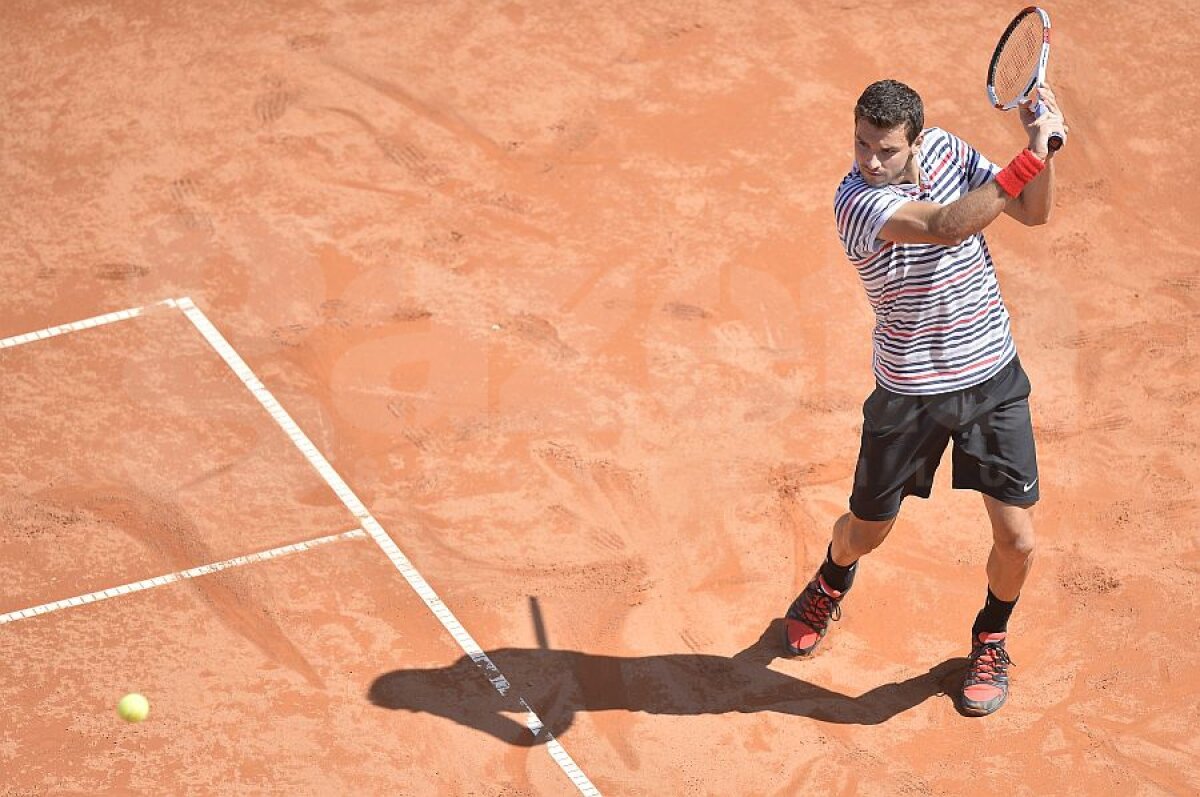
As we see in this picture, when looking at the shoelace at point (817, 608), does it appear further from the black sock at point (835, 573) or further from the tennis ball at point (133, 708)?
the tennis ball at point (133, 708)

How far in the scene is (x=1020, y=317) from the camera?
892 centimetres

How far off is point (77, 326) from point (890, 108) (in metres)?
4.97

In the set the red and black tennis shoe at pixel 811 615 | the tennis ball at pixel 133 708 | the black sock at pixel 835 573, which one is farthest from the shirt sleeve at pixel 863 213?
the tennis ball at pixel 133 708

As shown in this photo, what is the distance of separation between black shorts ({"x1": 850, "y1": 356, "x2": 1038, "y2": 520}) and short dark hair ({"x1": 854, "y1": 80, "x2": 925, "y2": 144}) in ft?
3.30

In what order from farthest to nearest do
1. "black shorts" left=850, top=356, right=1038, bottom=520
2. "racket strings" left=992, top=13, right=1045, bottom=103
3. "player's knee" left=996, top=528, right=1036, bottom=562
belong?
"player's knee" left=996, top=528, right=1036, bottom=562 < "black shorts" left=850, top=356, right=1038, bottom=520 < "racket strings" left=992, top=13, right=1045, bottom=103

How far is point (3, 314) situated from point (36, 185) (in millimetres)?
1344

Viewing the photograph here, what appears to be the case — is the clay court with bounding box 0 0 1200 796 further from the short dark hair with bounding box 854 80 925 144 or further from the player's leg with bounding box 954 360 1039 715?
the short dark hair with bounding box 854 80 925 144

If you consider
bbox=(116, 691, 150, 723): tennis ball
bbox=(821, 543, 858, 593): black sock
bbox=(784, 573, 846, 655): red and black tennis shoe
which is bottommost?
bbox=(116, 691, 150, 723): tennis ball

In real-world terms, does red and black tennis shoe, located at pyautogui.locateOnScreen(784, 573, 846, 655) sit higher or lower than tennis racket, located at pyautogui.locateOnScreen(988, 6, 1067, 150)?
lower

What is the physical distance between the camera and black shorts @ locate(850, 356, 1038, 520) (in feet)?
20.0

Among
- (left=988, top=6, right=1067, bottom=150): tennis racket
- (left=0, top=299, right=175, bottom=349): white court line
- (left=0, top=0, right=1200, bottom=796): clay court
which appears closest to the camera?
(left=988, top=6, right=1067, bottom=150): tennis racket

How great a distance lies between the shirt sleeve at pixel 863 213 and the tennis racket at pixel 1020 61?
0.58m

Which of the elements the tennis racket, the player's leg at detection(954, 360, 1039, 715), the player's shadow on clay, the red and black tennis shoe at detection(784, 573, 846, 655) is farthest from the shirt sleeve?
the player's shadow on clay

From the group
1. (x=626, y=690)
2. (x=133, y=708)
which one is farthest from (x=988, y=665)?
(x=133, y=708)
